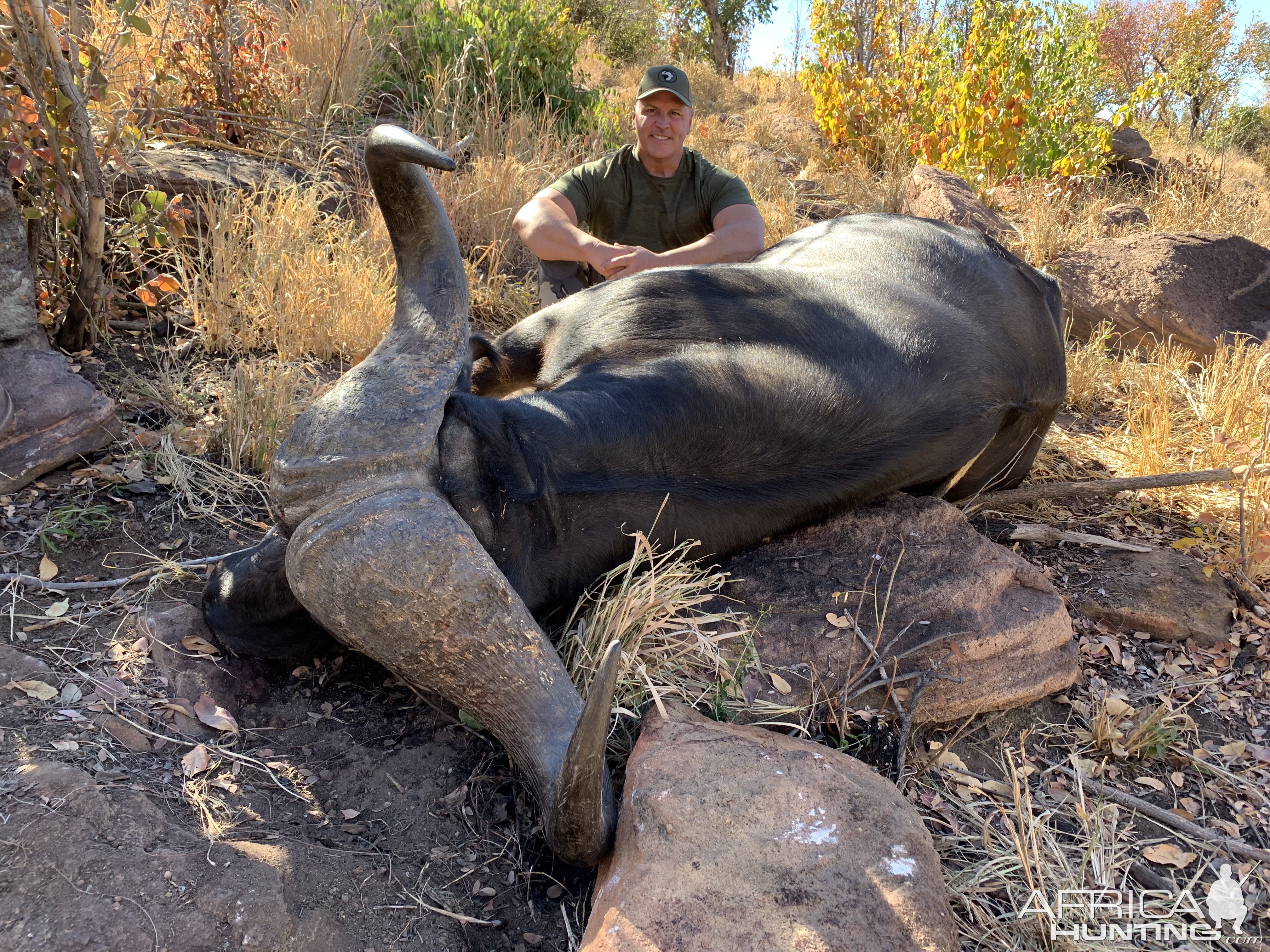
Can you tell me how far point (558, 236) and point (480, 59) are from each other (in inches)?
141

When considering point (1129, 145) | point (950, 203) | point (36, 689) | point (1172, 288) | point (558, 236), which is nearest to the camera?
point (36, 689)

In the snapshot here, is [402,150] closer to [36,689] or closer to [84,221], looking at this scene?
[36,689]

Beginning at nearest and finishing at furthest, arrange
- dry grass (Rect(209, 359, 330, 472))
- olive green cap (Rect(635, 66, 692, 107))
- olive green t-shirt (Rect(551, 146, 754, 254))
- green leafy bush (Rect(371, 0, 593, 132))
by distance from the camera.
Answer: dry grass (Rect(209, 359, 330, 472)) → olive green cap (Rect(635, 66, 692, 107)) → olive green t-shirt (Rect(551, 146, 754, 254)) → green leafy bush (Rect(371, 0, 593, 132))

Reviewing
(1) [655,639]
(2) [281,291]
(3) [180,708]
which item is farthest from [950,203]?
(3) [180,708]

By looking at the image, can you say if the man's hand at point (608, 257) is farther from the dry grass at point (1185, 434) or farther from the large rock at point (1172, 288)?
the large rock at point (1172, 288)

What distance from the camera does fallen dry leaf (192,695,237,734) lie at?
2504mm

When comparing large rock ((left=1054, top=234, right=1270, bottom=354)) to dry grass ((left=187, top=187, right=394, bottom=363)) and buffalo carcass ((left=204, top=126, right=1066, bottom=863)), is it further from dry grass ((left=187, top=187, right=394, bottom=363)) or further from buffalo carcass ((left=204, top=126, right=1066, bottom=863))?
dry grass ((left=187, top=187, right=394, bottom=363))

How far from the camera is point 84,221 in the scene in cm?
394

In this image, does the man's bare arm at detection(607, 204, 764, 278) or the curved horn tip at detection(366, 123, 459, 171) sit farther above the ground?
the curved horn tip at detection(366, 123, 459, 171)

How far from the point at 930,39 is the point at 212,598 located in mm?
10667

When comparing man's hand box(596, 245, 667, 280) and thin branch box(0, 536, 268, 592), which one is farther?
man's hand box(596, 245, 667, 280)

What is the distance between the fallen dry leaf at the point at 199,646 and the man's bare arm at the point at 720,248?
2569mm

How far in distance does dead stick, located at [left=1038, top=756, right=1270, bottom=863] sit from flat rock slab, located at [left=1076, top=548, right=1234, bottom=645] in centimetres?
83
